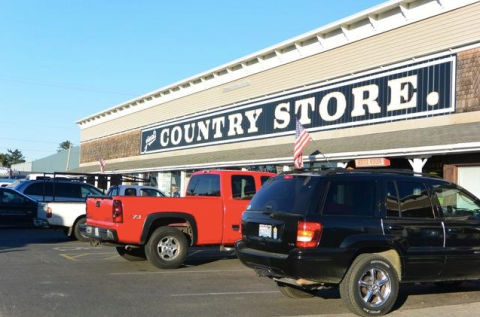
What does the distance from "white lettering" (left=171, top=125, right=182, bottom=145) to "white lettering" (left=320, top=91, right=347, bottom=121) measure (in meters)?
13.7

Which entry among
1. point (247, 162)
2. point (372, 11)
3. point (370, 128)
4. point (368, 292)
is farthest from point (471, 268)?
point (247, 162)

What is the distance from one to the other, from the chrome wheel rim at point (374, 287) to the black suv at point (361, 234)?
1 cm

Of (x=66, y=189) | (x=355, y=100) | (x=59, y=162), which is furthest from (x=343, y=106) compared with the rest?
(x=59, y=162)

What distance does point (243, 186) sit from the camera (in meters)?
12.3

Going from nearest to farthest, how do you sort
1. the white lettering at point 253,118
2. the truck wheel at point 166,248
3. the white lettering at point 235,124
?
the truck wheel at point 166,248
the white lettering at point 253,118
the white lettering at point 235,124

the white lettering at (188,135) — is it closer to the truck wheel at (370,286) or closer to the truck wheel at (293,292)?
the truck wheel at (293,292)

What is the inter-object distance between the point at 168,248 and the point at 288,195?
4.41 m

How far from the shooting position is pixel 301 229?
23.3 feet

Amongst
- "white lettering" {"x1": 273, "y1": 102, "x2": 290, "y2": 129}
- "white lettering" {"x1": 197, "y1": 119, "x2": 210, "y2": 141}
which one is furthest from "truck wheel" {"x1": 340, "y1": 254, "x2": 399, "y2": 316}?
"white lettering" {"x1": 197, "y1": 119, "x2": 210, "y2": 141}

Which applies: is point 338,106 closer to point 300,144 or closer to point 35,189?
point 300,144

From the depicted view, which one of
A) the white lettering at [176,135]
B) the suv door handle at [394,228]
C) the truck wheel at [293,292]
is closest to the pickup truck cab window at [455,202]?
the suv door handle at [394,228]

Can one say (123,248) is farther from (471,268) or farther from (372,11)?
(372,11)

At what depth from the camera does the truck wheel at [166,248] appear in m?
11.2

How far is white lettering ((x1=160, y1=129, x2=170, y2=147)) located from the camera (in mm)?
36281
